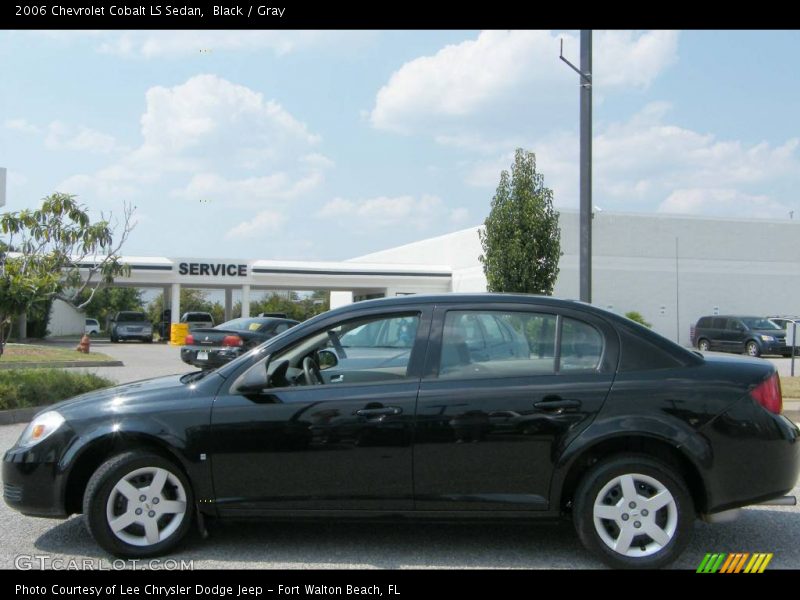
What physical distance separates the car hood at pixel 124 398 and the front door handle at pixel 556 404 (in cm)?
217

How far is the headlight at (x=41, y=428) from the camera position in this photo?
15.8ft

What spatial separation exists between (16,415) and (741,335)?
83.4ft

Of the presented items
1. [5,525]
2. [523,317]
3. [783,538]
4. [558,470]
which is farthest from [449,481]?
[5,525]

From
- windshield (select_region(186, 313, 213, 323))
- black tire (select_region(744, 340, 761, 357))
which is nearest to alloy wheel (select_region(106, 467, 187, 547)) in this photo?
black tire (select_region(744, 340, 761, 357))

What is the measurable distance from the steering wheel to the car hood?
0.71 meters

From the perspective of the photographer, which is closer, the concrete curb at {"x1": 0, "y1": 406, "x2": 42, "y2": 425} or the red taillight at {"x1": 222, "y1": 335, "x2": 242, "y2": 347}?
the concrete curb at {"x1": 0, "y1": 406, "x2": 42, "y2": 425}

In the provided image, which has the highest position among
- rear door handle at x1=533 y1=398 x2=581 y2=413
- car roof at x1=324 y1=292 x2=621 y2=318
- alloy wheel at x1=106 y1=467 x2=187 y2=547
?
car roof at x1=324 y1=292 x2=621 y2=318

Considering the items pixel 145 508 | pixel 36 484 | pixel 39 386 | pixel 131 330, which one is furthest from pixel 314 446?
pixel 131 330

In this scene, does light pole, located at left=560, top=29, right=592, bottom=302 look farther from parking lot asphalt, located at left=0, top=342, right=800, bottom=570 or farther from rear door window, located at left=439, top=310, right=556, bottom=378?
rear door window, located at left=439, top=310, right=556, bottom=378

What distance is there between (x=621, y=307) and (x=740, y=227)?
7.21m

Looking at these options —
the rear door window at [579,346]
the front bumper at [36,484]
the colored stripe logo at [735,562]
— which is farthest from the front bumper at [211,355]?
the colored stripe logo at [735,562]

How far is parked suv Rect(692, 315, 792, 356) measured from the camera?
88.8ft
